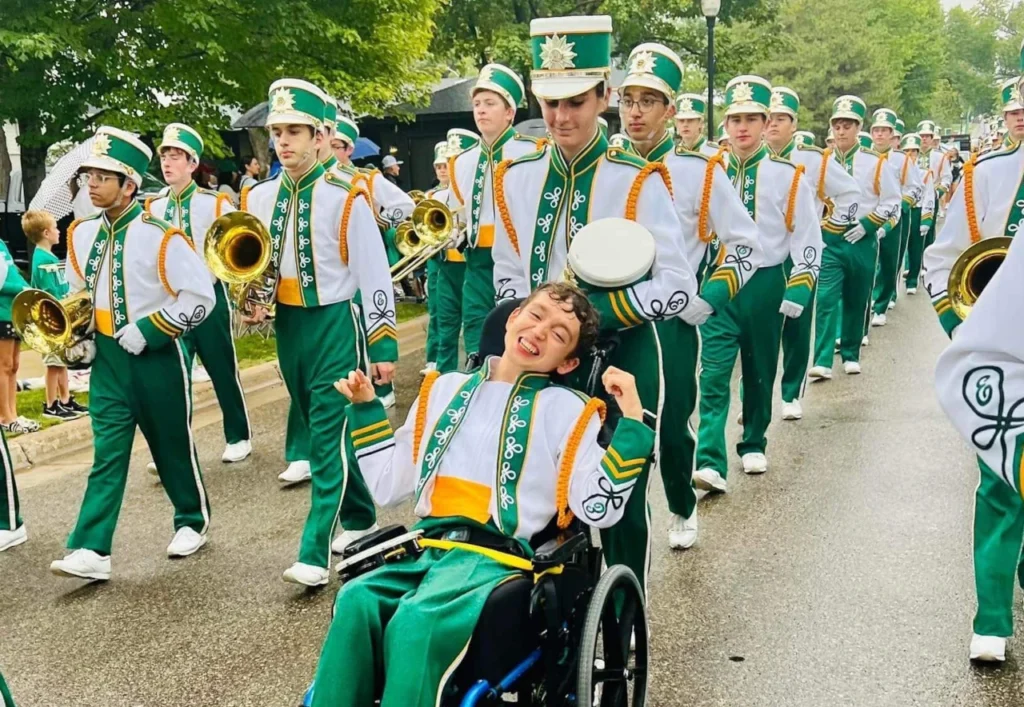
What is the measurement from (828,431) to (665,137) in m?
3.55

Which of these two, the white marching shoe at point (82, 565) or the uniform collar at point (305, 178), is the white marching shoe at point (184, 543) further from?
the uniform collar at point (305, 178)

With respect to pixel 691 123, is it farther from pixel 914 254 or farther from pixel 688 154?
pixel 914 254

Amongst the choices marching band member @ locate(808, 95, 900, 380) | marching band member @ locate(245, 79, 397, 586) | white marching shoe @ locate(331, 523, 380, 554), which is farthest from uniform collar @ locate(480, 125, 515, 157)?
white marching shoe @ locate(331, 523, 380, 554)

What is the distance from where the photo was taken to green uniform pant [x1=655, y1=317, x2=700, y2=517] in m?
5.13

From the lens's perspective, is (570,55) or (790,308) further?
(790,308)

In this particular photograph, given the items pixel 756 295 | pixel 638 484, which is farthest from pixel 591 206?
pixel 756 295

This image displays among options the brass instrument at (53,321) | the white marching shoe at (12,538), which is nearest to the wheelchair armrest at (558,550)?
the brass instrument at (53,321)

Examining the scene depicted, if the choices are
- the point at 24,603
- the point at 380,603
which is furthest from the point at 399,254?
the point at 380,603

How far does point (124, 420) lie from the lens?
567 cm

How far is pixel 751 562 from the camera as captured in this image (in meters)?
5.61

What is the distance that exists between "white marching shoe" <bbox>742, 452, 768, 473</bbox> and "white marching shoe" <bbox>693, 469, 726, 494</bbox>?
512 mm

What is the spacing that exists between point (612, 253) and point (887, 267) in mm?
9625

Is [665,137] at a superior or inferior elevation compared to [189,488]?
superior

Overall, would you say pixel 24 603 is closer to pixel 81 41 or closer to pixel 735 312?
pixel 735 312
